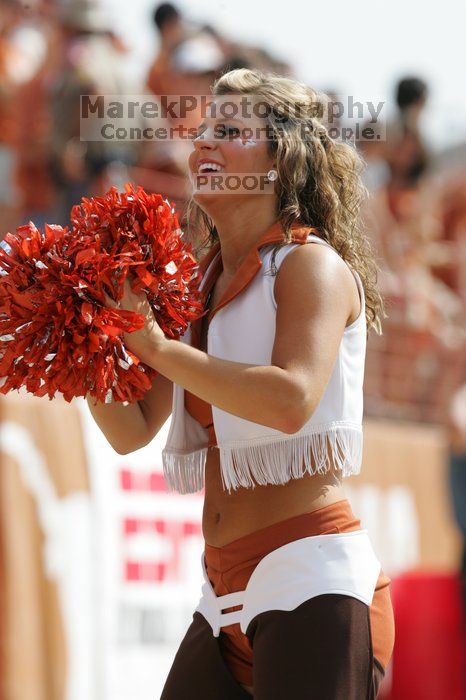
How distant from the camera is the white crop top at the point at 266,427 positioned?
2.48 m

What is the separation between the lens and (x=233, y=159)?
2594 mm

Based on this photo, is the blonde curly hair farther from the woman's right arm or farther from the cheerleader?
the woman's right arm

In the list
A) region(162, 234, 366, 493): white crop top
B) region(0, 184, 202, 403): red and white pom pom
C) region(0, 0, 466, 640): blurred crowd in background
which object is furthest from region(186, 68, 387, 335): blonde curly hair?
region(0, 0, 466, 640): blurred crowd in background

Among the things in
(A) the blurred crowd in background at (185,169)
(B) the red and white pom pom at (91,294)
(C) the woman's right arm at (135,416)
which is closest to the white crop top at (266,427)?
(B) the red and white pom pom at (91,294)

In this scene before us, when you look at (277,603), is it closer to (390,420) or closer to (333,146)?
(333,146)

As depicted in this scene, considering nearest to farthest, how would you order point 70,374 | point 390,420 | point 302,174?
point 70,374 → point 302,174 → point 390,420

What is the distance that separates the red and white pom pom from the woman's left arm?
68 millimetres

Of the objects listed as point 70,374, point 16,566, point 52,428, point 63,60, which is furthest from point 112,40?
point 70,374

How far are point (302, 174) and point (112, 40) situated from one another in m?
4.14

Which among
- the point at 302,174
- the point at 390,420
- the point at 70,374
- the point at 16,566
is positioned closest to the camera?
the point at 70,374

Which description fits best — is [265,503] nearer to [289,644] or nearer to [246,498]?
[246,498]

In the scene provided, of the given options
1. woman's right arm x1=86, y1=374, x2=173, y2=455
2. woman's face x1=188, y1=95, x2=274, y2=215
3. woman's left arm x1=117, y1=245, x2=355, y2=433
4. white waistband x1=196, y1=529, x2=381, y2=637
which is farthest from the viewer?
woman's right arm x1=86, y1=374, x2=173, y2=455

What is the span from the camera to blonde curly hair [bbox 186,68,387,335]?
2615 millimetres

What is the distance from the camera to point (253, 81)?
8.79 feet
